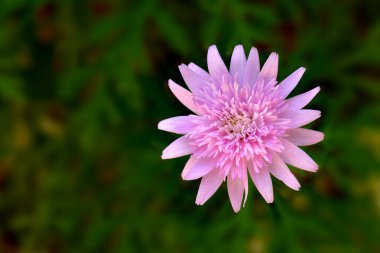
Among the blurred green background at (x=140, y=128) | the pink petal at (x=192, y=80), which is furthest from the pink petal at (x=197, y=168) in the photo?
the blurred green background at (x=140, y=128)

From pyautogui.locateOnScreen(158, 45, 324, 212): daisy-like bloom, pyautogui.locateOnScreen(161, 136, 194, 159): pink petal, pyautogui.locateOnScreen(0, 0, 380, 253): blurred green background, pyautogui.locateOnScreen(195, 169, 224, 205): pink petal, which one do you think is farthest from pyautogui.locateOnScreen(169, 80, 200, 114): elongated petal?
pyautogui.locateOnScreen(0, 0, 380, 253): blurred green background

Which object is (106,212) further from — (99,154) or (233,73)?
(233,73)

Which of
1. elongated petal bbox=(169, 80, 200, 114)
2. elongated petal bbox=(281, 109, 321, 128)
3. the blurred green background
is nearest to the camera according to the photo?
elongated petal bbox=(281, 109, 321, 128)

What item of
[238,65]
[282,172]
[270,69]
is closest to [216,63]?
[238,65]

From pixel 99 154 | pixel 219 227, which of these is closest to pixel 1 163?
pixel 99 154

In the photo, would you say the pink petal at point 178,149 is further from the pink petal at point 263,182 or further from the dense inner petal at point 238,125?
the pink petal at point 263,182

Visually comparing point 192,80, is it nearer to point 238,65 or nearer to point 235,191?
point 238,65

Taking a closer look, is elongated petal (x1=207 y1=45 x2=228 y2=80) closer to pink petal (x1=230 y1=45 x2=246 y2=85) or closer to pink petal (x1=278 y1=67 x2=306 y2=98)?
pink petal (x1=230 y1=45 x2=246 y2=85)
